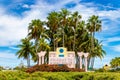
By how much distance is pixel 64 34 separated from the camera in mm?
72438

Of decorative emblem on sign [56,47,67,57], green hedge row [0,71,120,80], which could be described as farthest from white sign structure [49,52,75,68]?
green hedge row [0,71,120,80]

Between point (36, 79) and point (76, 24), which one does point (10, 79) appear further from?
point (76, 24)

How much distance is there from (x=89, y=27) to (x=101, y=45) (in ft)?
17.4

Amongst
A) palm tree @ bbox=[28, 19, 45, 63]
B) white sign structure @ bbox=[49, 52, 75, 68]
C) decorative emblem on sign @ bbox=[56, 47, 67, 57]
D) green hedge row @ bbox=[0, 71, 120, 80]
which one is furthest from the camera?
palm tree @ bbox=[28, 19, 45, 63]

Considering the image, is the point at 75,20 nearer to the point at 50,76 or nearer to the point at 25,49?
the point at 25,49

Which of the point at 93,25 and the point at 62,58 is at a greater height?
the point at 93,25

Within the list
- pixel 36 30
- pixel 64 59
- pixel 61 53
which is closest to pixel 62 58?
pixel 64 59

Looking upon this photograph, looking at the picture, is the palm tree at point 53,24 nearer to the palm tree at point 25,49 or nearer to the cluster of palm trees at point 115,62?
the palm tree at point 25,49

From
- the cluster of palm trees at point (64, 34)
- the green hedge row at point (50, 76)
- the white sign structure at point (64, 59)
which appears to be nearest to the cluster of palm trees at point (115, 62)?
the cluster of palm trees at point (64, 34)

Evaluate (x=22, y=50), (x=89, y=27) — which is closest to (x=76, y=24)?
(x=89, y=27)

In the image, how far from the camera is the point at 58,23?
71.1 meters

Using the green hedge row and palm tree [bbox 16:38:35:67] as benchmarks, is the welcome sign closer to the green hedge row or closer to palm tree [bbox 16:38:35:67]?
palm tree [bbox 16:38:35:67]

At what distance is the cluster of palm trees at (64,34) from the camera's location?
232 ft

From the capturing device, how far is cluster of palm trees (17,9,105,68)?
7062cm
